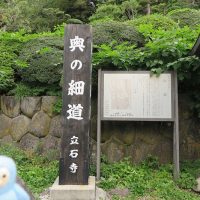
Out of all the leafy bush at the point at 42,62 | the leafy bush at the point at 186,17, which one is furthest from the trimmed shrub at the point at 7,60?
the leafy bush at the point at 186,17

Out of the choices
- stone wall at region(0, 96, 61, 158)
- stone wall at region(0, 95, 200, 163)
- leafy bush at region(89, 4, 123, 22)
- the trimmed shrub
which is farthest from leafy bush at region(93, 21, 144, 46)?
leafy bush at region(89, 4, 123, 22)

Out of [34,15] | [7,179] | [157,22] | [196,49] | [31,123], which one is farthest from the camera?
[34,15]

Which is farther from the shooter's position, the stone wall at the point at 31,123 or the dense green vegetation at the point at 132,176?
the stone wall at the point at 31,123

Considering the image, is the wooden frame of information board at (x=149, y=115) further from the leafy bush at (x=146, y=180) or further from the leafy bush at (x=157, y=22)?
the leafy bush at (x=157, y=22)

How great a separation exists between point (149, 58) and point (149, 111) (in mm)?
1100

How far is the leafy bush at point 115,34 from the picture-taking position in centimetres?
726

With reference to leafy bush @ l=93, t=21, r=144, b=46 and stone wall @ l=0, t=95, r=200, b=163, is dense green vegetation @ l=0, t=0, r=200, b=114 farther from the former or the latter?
stone wall @ l=0, t=95, r=200, b=163

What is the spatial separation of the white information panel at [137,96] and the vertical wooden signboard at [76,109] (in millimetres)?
872

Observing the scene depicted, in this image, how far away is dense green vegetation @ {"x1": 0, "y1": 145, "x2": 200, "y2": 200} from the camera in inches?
211

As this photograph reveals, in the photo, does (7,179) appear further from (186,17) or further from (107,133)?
(186,17)

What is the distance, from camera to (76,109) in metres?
5.19

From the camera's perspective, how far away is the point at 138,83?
6.10 metres

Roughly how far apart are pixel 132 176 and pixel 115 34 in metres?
3.30

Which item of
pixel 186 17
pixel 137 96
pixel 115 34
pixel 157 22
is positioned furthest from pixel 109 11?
pixel 137 96
